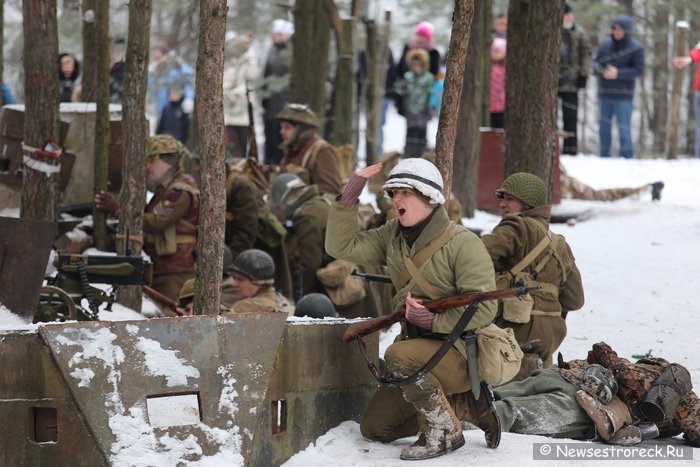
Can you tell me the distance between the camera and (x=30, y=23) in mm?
10680

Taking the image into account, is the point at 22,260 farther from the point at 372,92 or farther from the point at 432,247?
the point at 372,92

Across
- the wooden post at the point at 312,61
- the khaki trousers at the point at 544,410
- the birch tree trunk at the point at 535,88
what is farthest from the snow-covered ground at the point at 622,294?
the wooden post at the point at 312,61

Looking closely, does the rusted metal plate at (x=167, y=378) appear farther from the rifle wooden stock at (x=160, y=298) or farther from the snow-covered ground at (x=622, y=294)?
the rifle wooden stock at (x=160, y=298)

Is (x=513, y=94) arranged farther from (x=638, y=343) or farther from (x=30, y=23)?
(x=30, y=23)

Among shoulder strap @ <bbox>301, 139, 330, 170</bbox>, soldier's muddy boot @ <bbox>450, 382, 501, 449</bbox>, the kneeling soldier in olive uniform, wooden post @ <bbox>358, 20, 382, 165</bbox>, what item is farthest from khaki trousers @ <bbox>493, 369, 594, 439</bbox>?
wooden post @ <bbox>358, 20, 382, 165</bbox>

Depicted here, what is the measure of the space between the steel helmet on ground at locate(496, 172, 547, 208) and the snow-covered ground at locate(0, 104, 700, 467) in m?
1.63

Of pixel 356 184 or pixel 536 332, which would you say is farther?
pixel 536 332

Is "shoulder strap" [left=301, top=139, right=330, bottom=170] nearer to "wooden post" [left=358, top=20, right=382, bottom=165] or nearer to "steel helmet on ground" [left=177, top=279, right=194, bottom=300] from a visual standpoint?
"steel helmet on ground" [left=177, top=279, right=194, bottom=300]

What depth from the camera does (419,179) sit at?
6.94 meters

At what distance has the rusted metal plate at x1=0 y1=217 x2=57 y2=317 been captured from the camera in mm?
8367

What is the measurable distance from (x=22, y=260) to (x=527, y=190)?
3.20 metres

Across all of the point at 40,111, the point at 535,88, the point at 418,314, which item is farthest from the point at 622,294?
the point at 418,314

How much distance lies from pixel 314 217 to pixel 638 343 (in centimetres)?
300

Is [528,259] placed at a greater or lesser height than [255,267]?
greater
